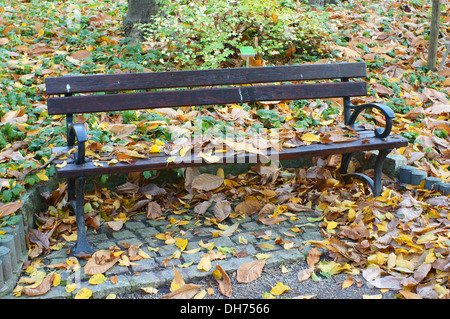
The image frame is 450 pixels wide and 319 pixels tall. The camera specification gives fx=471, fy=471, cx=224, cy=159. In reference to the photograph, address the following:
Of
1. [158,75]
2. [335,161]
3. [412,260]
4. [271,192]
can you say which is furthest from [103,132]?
[412,260]

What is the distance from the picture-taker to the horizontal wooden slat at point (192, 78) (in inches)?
128

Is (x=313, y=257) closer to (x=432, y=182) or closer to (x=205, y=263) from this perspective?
(x=205, y=263)

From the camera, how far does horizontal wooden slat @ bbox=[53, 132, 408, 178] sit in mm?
2811

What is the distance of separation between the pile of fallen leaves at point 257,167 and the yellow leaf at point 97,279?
16 cm

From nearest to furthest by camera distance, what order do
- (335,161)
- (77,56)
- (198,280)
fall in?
1. (198,280)
2. (335,161)
3. (77,56)

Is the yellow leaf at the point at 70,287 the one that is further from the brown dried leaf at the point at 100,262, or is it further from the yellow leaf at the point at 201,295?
the yellow leaf at the point at 201,295

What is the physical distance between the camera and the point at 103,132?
3623 mm

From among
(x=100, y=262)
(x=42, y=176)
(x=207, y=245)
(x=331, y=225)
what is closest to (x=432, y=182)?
(x=331, y=225)

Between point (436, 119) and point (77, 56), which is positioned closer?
point (436, 119)

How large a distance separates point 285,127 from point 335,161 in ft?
1.69

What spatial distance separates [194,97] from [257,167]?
843mm

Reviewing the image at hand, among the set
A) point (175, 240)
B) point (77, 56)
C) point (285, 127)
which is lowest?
point (175, 240)

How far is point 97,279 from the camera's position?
256 centimetres

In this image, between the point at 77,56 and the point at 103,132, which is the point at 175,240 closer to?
the point at 103,132
